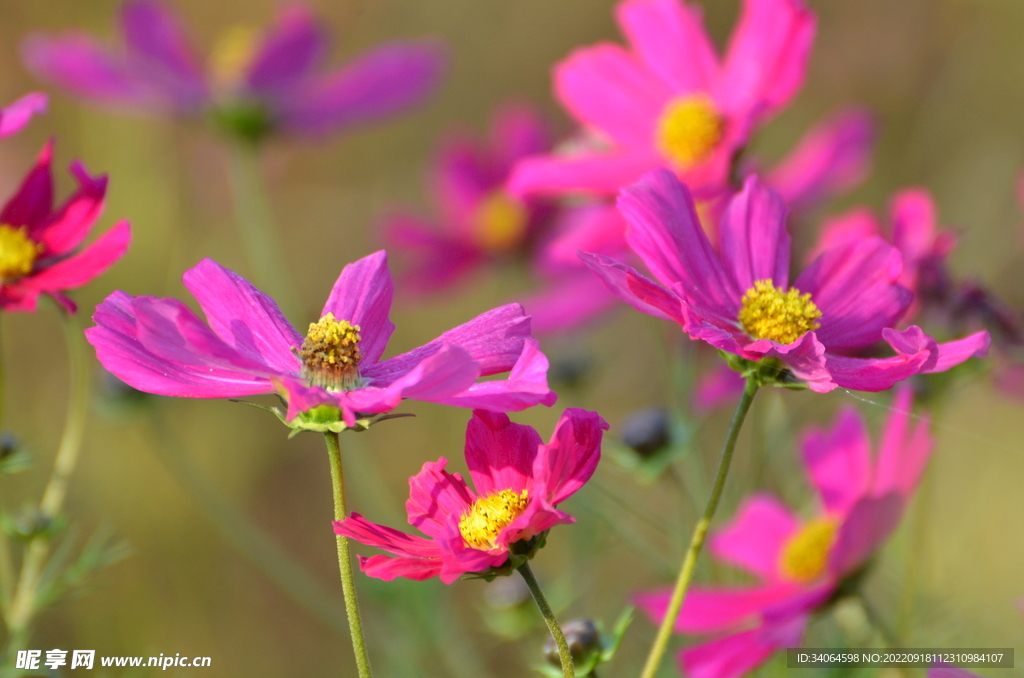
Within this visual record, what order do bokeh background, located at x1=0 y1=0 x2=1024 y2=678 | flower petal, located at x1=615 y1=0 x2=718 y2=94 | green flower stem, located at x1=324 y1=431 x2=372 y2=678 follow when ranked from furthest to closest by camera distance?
bokeh background, located at x1=0 y1=0 x2=1024 y2=678, flower petal, located at x1=615 y1=0 x2=718 y2=94, green flower stem, located at x1=324 y1=431 x2=372 y2=678

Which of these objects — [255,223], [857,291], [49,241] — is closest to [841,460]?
[857,291]

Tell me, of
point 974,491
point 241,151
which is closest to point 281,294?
point 241,151

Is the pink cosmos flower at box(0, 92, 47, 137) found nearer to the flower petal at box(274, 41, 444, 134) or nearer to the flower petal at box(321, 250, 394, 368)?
the flower petal at box(321, 250, 394, 368)

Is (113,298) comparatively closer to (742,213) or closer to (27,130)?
(742,213)

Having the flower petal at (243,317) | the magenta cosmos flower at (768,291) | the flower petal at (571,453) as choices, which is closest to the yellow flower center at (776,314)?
the magenta cosmos flower at (768,291)

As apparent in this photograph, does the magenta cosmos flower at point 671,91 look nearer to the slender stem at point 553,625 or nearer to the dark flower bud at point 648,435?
the dark flower bud at point 648,435

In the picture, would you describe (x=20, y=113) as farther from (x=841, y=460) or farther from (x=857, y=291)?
(x=841, y=460)

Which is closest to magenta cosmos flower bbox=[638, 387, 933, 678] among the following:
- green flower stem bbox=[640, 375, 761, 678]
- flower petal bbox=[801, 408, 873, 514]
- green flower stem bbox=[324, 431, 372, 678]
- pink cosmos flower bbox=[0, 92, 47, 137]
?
flower petal bbox=[801, 408, 873, 514]
